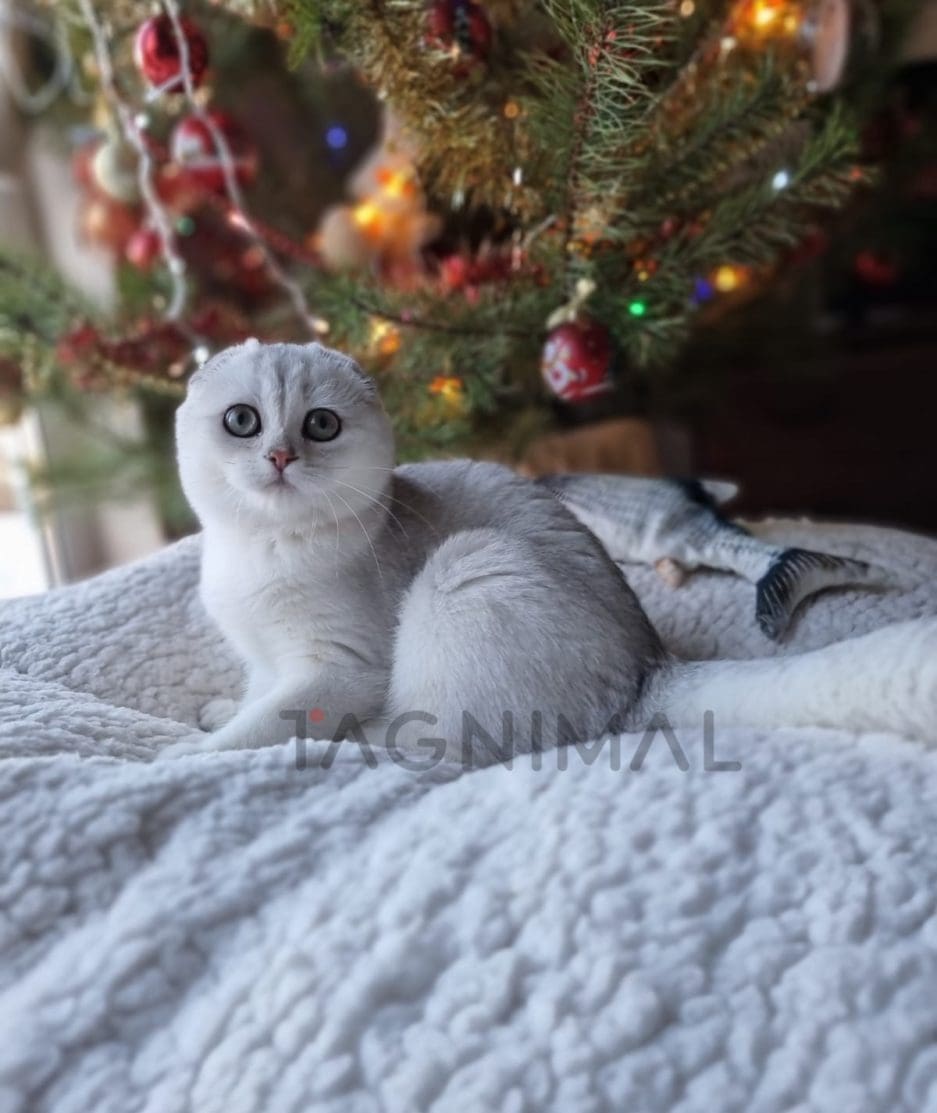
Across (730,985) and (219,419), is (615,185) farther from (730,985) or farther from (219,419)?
(730,985)

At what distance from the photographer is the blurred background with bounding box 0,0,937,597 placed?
80 cm

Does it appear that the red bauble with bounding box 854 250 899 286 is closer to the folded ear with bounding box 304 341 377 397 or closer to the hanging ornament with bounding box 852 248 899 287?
the hanging ornament with bounding box 852 248 899 287

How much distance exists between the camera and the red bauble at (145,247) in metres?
1.30

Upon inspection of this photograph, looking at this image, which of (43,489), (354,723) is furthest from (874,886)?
(43,489)

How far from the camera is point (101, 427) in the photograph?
1.61 m

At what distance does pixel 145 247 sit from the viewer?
1304 millimetres

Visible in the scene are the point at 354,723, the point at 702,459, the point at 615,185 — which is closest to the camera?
the point at 354,723

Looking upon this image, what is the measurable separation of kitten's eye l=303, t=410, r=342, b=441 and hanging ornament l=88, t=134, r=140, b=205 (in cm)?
68

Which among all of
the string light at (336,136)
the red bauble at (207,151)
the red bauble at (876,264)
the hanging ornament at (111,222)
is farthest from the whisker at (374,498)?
the red bauble at (876,264)

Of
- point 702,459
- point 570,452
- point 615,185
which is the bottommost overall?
point 702,459

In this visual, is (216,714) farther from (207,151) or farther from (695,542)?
(207,151)

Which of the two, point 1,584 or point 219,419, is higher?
point 219,419

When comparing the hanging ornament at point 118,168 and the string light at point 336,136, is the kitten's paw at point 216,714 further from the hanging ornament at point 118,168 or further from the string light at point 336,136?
the string light at point 336,136

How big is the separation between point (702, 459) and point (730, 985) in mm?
1983
